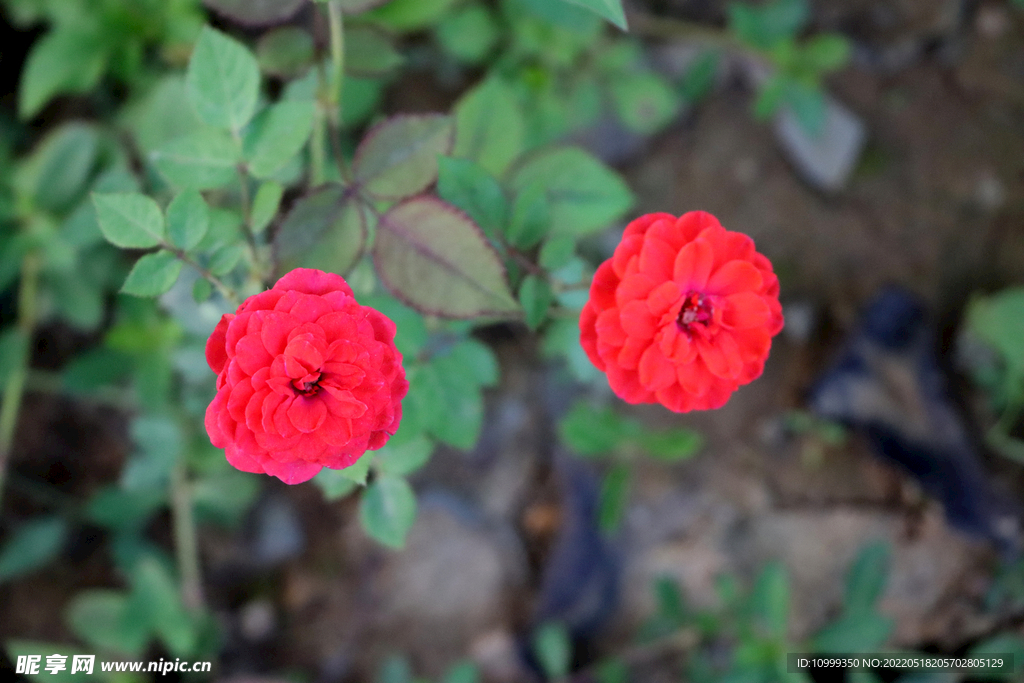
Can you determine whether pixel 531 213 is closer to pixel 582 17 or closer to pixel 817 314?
pixel 582 17

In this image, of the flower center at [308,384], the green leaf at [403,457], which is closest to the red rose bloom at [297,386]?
the flower center at [308,384]

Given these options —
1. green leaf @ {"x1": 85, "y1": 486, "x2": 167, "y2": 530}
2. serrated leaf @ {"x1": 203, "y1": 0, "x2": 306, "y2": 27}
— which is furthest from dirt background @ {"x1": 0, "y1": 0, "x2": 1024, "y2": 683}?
serrated leaf @ {"x1": 203, "y1": 0, "x2": 306, "y2": 27}

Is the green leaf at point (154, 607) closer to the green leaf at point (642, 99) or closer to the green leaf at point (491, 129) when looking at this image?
the green leaf at point (491, 129)

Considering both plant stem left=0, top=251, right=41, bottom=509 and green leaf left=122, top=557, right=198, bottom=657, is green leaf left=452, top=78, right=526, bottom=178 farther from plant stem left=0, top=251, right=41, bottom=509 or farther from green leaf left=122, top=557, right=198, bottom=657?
green leaf left=122, top=557, right=198, bottom=657

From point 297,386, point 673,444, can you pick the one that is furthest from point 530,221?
point 673,444

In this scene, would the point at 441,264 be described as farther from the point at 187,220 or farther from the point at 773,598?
the point at 773,598
